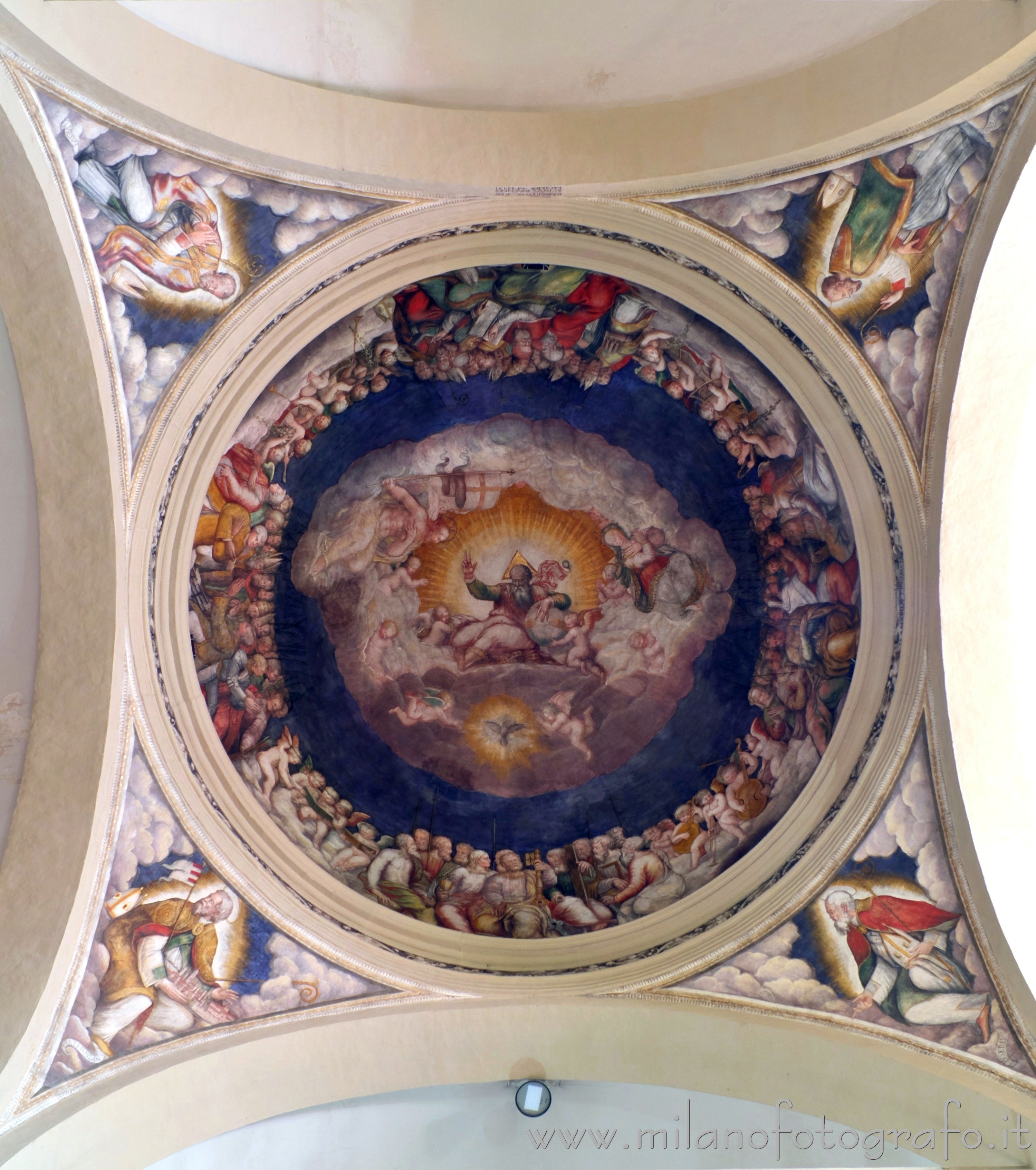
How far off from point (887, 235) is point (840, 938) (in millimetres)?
5610

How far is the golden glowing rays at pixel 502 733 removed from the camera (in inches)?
390

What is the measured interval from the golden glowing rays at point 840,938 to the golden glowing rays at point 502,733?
121 inches

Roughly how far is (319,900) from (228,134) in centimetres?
624

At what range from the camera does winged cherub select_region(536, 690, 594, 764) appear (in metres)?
9.89

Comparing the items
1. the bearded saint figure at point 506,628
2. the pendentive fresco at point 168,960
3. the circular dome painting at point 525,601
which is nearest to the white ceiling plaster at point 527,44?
the circular dome painting at point 525,601

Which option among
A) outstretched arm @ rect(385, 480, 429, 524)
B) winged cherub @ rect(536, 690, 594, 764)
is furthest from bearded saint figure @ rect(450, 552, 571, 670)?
outstretched arm @ rect(385, 480, 429, 524)

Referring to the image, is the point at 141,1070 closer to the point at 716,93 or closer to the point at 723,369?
the point at 723,369

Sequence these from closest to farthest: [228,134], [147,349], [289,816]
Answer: [228,134] → [147,349] → [289,816]

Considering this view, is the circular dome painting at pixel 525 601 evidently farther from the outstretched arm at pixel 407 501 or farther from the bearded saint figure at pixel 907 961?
the bearded saint figure at pixel 907 961

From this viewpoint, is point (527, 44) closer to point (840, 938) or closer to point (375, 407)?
point (375, 407)

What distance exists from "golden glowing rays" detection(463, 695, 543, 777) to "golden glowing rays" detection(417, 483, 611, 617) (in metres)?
1.07

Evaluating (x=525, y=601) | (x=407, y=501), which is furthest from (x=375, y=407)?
(x=525, y=601)

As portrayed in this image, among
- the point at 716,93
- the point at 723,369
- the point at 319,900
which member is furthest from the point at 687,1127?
the point at 716,93

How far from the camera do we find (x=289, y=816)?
8.94m
